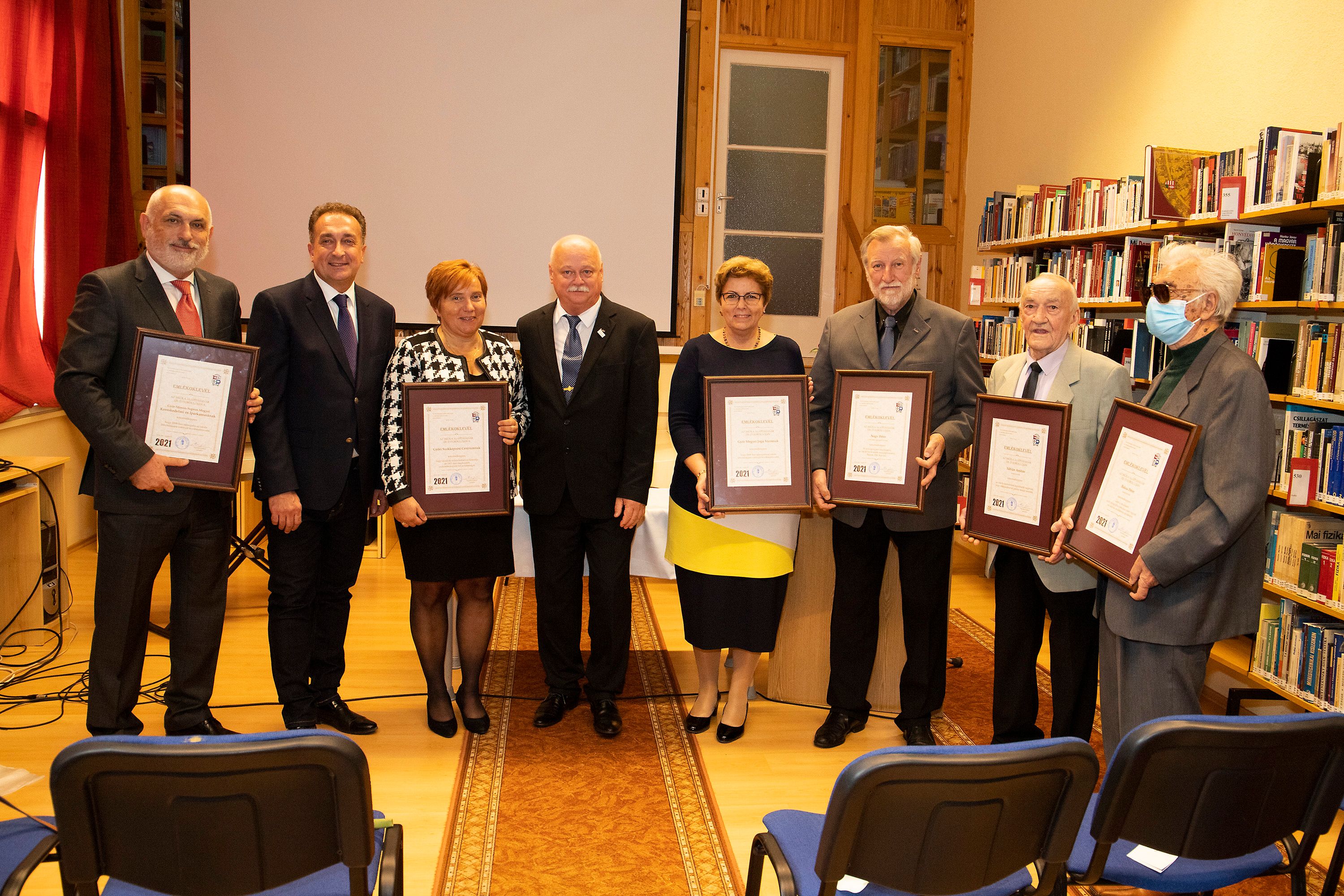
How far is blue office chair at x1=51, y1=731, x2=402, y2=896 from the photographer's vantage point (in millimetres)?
1396

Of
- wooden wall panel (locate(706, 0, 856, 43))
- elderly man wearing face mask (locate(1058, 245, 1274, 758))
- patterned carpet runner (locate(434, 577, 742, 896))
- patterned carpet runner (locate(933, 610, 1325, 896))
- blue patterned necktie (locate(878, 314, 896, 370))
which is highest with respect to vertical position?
wooden wall panel (locate(706, 0, 856, 43))

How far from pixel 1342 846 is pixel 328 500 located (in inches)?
110

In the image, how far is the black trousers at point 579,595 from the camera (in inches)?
135

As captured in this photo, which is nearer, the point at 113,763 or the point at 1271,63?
the point at 113,763

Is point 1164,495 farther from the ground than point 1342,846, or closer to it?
farther from the ground

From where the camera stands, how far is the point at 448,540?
10.5ft

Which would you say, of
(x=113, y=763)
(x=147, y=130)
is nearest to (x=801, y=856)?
(x=113, y=763)

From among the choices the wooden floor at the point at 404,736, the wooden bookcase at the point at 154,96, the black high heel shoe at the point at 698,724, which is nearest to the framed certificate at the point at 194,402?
the wooden floor at the point at 404,736

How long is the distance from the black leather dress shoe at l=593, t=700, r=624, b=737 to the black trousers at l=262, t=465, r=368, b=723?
935mm

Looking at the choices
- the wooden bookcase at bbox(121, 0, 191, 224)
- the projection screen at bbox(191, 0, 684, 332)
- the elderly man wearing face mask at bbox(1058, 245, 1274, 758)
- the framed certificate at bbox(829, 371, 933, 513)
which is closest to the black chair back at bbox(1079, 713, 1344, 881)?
the elderly man wearing face mask at bbox(1058, 245, 1274, 758)

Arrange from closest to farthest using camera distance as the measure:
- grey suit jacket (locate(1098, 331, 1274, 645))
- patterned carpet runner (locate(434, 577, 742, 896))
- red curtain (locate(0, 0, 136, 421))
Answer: grey suit jacket (locate(1098, 331, 1274, 645)), patterned carpet runner (locate(434, 577, 742, 896)), red curtain (locate(0, 0, 136, 421))

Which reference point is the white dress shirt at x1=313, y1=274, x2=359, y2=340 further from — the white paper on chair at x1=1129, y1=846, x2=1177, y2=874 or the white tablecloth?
the white paper on chair at x1=1129, y1=846, x2=1177, y2=874

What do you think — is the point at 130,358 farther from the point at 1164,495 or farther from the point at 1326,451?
the point at 1326,451

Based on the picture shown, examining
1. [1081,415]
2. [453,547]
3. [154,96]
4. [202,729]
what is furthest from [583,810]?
[154,96]
